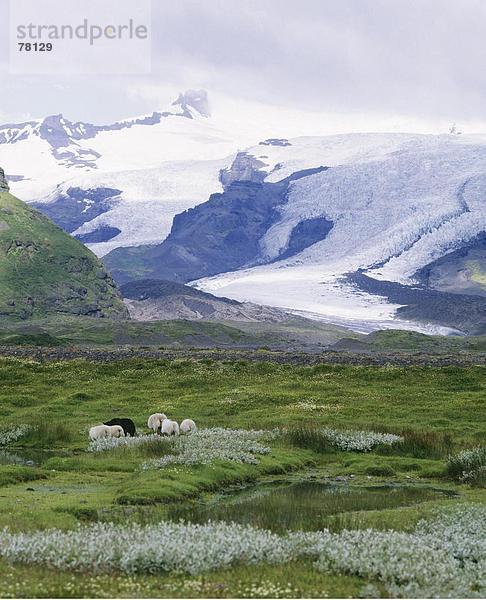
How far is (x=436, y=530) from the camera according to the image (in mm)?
23203

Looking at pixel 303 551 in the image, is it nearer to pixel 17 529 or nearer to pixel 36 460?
pixel 17 529

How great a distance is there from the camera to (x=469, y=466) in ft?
116

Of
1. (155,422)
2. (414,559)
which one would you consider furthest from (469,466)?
(155,422)

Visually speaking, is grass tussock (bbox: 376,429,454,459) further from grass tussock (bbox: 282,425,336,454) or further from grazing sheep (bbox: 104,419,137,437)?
grazing sheep (bbox: 104,419,137,437)

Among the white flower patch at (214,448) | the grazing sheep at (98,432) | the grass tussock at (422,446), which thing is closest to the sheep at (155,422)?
the white flower patch at (214,448)

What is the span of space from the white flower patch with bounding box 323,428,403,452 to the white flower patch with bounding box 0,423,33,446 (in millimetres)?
15778

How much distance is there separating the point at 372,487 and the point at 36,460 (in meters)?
15.7

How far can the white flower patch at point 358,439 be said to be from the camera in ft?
142

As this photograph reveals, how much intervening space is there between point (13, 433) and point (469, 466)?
23.6 meters

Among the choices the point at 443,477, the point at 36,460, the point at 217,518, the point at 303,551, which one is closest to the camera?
the point at 303,551

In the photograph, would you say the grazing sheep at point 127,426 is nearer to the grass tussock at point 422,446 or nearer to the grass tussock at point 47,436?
the grass tussock at point 47,436

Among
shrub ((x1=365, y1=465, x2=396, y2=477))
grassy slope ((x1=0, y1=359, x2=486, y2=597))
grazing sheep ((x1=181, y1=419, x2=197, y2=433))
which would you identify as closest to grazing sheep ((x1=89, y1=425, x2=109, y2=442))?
grassy slope ((x1=0, y1=359, x2=486, y2=597))

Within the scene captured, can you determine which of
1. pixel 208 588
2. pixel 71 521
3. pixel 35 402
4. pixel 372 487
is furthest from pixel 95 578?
pixel 35 402

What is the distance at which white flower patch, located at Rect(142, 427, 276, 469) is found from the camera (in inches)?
1385
